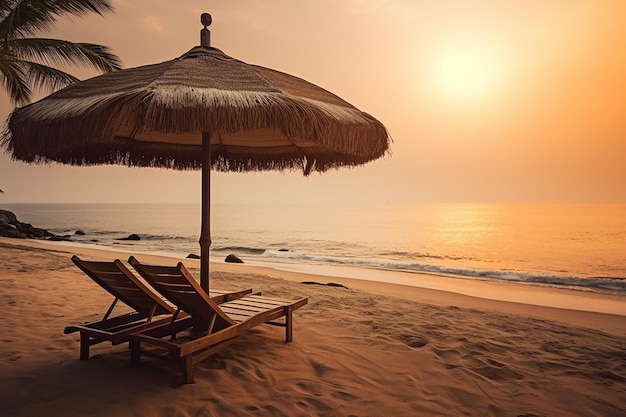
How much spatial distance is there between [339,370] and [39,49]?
10622mm

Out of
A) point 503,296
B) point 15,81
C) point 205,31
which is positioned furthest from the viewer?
point 15,81

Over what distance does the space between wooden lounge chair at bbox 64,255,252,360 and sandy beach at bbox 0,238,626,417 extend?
0.29 m

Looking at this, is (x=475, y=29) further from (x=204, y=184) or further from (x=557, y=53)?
(x=204, y=184)

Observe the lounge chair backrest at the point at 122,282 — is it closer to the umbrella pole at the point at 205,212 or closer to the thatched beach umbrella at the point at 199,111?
the umbrella pole at the point at 205,212

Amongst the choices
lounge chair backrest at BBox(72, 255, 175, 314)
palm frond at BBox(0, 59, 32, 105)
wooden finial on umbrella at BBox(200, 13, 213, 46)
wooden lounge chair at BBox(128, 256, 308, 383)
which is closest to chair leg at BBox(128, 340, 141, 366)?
wooden lounge chair at BBox(128, 256, 308, 383)

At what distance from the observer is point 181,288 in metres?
3.11

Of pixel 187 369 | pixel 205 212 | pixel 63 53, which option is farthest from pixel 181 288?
pixel 63 53

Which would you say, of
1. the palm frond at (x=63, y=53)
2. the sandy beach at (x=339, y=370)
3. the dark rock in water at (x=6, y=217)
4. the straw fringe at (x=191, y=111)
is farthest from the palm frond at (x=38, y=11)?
the dark rock in water at (x=6, y=217)

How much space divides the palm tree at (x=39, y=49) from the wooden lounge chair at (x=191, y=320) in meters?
8.53

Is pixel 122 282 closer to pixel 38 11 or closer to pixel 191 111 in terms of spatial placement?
pixel 191 111

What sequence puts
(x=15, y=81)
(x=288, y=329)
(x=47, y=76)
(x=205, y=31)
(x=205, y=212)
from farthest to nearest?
(x=15, y=81) → (x=47, y=76) → (x=288, y=329) → (x=205, y=31) → (x=205, y=212)

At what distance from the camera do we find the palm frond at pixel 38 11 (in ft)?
29.2

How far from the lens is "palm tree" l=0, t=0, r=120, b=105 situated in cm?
914

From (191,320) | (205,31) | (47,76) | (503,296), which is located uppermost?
(47,76)
